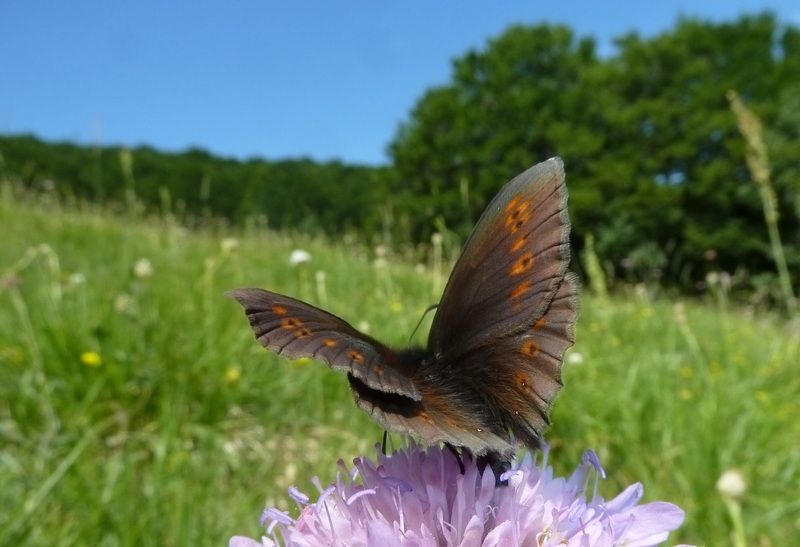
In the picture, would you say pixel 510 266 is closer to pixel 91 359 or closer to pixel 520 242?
pixel 520 242

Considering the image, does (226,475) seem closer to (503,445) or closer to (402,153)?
(503,445)

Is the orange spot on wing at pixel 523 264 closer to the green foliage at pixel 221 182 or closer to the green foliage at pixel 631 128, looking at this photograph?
the green foliage at pixel 221 182

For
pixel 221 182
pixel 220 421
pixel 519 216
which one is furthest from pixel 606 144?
pixel 519 216

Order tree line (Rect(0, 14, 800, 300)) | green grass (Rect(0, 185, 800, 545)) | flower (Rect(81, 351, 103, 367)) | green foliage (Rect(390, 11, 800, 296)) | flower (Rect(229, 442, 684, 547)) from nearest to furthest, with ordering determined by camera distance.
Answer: flower (Rect(229, 442, 684, 547)), green grass (Rect(0, 185, 800, 545)), flower (Rect(81, 351, 103, 367)), tree line (Rect(0, 14, 800, 300)), green foliage (Rect(390, 11, 800, 296))

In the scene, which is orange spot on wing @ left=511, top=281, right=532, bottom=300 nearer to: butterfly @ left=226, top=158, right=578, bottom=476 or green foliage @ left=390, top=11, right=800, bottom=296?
butterfly @ left=226, top=158, right=578, bottom=476

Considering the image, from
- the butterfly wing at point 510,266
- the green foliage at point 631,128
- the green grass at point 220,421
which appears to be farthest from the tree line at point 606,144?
the butterfly wing at point 510,266

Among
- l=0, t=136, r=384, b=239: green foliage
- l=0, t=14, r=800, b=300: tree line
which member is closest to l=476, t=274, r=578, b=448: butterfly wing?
l=0, t=136, r=384, b=239: green foliage

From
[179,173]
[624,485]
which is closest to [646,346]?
[624,485]

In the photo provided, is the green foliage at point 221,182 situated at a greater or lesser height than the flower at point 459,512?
greater
